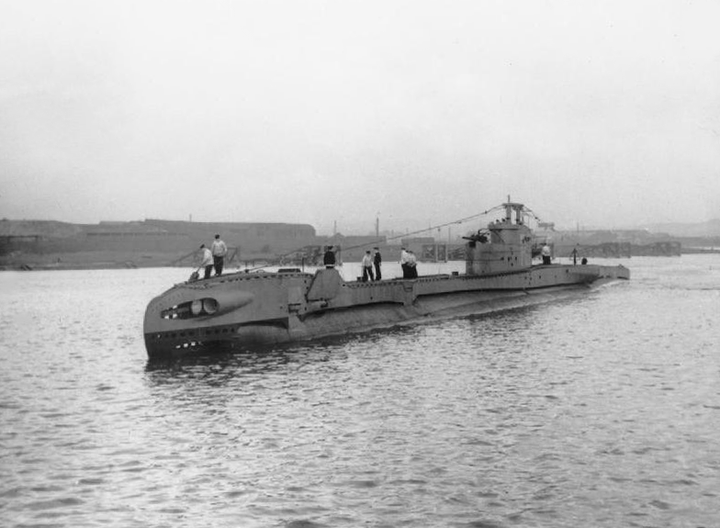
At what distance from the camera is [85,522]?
867 cm

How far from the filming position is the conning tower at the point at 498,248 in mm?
41656

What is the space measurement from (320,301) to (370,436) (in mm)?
14309

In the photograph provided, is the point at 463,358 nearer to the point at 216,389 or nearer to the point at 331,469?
the point at 216,389

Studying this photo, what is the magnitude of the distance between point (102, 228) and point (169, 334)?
142804 millimetres

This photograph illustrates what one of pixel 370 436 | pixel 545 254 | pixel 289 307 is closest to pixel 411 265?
pixel 289 307

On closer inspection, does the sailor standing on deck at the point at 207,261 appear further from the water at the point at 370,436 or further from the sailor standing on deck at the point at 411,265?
the sailor standing on deck at the point at 411,265

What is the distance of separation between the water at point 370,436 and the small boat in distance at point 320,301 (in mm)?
1066

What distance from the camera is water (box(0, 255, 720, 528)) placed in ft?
29.8

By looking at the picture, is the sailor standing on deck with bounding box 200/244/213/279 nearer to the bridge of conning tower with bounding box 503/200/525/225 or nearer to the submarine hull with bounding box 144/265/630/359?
the submarine hull with bounding box 144/265/630/359

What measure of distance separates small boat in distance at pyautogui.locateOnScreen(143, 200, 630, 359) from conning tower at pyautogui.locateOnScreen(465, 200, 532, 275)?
0.19ft

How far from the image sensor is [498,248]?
41875 mm

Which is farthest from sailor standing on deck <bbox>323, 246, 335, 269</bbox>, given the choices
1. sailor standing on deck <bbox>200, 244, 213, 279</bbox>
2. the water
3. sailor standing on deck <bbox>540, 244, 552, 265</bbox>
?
sailor standing on deck <bbox>540, 244, 552, 265</bbox>

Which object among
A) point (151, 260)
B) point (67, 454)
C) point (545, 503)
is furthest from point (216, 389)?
point (151, 260)

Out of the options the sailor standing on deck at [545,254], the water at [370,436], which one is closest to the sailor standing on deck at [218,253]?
the water at [370,436]
